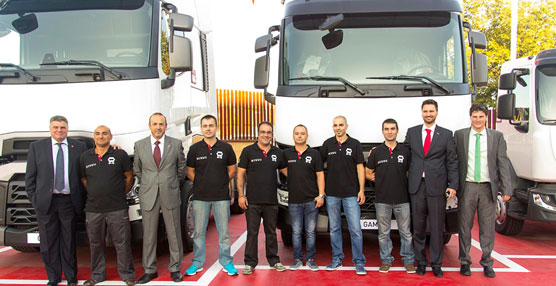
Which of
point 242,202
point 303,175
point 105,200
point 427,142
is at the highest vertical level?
point 427,142

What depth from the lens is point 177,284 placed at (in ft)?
17.8

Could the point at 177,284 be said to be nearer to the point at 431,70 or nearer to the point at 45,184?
the point at 45,184

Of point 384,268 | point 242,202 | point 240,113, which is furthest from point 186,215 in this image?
point 240,113

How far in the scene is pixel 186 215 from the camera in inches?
249

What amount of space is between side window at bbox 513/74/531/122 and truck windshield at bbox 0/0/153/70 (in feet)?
17.6

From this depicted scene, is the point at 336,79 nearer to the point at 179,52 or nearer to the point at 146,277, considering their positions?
the point at 179,52

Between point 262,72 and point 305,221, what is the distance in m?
2.00

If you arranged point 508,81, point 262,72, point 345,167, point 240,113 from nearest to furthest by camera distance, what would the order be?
point 345,167, point 262,72, point 508,81, point 240,113

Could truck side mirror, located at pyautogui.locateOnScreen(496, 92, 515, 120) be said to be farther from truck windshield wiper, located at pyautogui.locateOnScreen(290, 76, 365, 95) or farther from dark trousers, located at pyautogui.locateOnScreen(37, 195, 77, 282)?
dark trousers, located at pyautogui.locateOnScreen(37, 195, 77, 282)

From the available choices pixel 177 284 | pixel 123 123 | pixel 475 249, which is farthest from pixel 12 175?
pixel 475 249

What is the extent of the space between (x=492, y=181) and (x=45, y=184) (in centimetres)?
474

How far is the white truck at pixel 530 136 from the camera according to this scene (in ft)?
22.9

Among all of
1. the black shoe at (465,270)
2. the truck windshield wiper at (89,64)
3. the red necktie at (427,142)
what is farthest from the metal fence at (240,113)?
the black shoe at (465,270)

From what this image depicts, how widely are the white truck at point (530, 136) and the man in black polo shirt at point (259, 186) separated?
3722 mm
